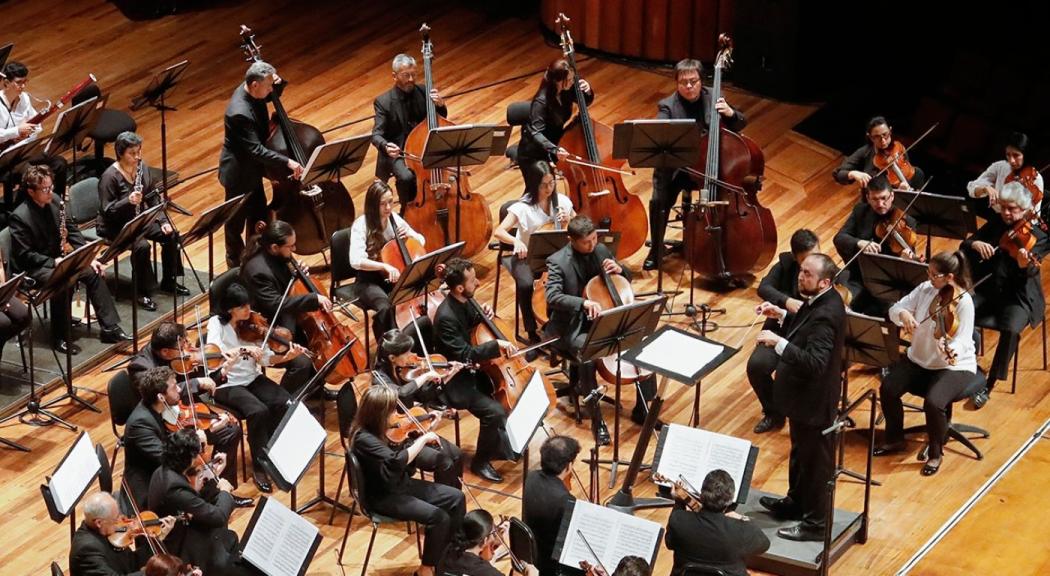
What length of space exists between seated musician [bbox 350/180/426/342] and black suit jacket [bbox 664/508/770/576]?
2.50 m

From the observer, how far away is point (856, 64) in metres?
11.7

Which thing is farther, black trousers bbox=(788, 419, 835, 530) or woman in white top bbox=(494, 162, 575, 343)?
woman in white top bbox=(494, 162, 575, 343)

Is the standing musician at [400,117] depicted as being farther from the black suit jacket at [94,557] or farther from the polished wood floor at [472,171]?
the black suit jacket at [94,557]

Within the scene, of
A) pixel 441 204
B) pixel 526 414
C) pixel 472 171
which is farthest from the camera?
pixel 472 171

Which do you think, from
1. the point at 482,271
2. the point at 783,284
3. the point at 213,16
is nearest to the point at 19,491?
the point at 482,271

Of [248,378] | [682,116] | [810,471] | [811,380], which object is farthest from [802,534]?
[682,116]

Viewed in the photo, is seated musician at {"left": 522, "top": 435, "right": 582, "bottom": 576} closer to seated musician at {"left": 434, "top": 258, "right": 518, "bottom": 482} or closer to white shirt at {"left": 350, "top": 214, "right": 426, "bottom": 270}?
seated musician at {"left": 434, "top": 258, "right": 518, "bottom": 482}

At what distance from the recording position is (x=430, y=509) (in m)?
6.73

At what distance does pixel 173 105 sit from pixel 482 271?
340 centimetres

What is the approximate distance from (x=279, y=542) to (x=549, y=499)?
1.11 metres

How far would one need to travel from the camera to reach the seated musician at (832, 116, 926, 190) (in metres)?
8.71

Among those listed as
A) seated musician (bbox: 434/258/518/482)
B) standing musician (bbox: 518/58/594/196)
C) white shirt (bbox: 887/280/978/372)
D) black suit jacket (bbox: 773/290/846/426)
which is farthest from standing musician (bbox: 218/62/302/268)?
white shirt (bbox: 887/280/978/372)

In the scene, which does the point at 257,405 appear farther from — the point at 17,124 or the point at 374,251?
the point at 17,124

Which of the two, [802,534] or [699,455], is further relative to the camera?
[802,534]
